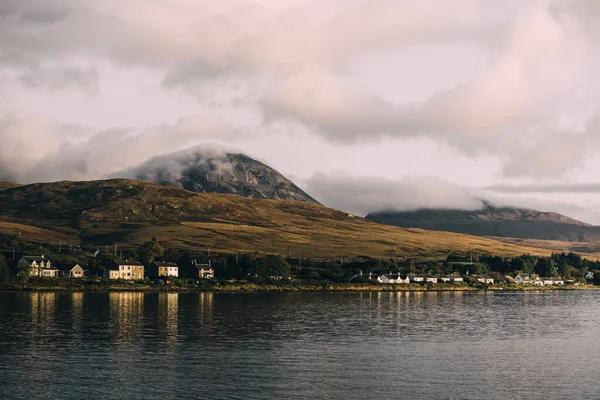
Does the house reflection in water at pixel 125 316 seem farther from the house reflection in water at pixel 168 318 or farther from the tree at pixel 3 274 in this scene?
the tree at pixel 3 274

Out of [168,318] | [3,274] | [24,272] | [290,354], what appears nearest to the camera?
[290,354]

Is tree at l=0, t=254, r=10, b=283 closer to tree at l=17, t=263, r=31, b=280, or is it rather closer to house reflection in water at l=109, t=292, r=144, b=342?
tree at l=17, t=263, r=31, b=280

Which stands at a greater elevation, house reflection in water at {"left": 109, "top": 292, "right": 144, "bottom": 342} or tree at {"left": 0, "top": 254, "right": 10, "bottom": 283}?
tree at {"left": 0, "top": 254, "right": 10, "bottom": 283}

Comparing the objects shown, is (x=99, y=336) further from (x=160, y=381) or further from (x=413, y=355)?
(x=413, y=355)

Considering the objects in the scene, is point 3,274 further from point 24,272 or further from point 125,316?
point 125,316

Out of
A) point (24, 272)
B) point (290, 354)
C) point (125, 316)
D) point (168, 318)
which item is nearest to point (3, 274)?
point (24, 272)

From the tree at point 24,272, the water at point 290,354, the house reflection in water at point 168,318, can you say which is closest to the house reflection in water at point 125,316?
the water at point 290,354

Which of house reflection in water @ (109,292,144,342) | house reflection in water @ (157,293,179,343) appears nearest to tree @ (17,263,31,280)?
house reflection in water @ (109,292,144,342)

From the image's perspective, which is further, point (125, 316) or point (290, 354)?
point (125, 316)

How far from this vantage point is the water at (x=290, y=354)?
54438mm

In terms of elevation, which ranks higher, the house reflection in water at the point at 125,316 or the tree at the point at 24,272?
the tree at the point at 24,272

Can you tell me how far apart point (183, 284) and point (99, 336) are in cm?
11020

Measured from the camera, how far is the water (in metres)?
54.4

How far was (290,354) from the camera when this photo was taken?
2771 inches
